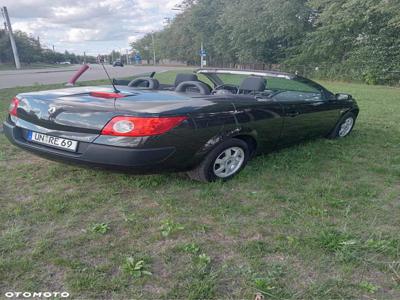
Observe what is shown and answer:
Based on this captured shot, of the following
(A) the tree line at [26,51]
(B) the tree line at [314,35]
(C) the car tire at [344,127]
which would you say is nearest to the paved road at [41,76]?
(C) the car tire at [344,127]

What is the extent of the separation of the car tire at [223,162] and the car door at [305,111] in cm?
74

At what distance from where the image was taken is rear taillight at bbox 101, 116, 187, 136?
2.71 metres

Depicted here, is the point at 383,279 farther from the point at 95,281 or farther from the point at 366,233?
the point at 95,281

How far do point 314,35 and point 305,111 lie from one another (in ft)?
76.6

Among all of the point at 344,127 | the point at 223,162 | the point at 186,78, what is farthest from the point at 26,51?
the point at 223,162

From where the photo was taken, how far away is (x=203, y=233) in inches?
101

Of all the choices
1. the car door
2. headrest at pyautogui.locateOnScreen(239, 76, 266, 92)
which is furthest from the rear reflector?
the car door

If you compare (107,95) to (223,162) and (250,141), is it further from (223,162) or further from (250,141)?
(250,141)

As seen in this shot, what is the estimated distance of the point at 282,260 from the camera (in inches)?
88.7

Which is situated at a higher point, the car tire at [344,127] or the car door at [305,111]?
the car door at [305,111]

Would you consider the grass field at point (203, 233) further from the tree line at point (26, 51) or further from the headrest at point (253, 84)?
the tree line at point (26, 51)

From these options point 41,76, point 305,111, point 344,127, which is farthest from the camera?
point 41,76

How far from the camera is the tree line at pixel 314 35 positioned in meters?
19.5

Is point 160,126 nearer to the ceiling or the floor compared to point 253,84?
nearer to the floor
